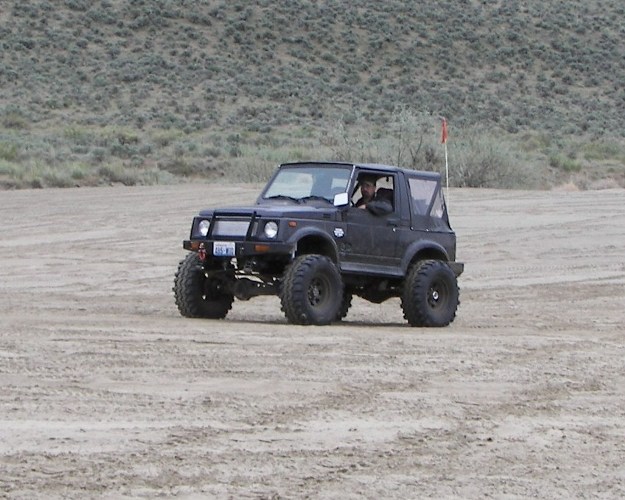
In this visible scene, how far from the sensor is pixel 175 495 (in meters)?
7.30

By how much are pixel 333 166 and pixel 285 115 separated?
4568 cm

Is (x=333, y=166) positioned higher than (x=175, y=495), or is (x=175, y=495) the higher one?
(x=333, y=166)

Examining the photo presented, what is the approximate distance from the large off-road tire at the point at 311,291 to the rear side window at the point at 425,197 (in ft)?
5.48

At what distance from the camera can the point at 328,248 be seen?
1550 cm

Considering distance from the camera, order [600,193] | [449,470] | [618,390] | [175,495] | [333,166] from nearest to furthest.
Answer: [175,495] < [449,470] < [618,390] < [333,166] < [600,193]

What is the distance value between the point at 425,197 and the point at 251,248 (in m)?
2.60

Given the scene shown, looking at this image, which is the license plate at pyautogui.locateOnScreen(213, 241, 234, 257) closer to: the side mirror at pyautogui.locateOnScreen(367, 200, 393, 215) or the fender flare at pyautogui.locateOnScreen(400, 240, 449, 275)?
the side mirror at pyautogui.locateOnScreen(367, 200, 393, 215)

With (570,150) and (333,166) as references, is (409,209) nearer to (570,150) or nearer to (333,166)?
(333,166)

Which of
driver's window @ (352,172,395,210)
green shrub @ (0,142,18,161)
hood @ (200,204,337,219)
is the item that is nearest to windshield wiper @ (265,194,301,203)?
hood @ (200,204,337,219)

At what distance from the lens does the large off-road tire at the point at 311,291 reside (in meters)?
14.8

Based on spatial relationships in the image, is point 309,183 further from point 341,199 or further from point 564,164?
point 564,164

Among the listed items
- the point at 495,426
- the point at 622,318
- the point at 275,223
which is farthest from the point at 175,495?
the point at 622,318

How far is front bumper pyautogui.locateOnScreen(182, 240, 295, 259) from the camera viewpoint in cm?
1483

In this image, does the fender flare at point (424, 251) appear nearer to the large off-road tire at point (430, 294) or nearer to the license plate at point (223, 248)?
the large off-road tire at point (430, 294)
